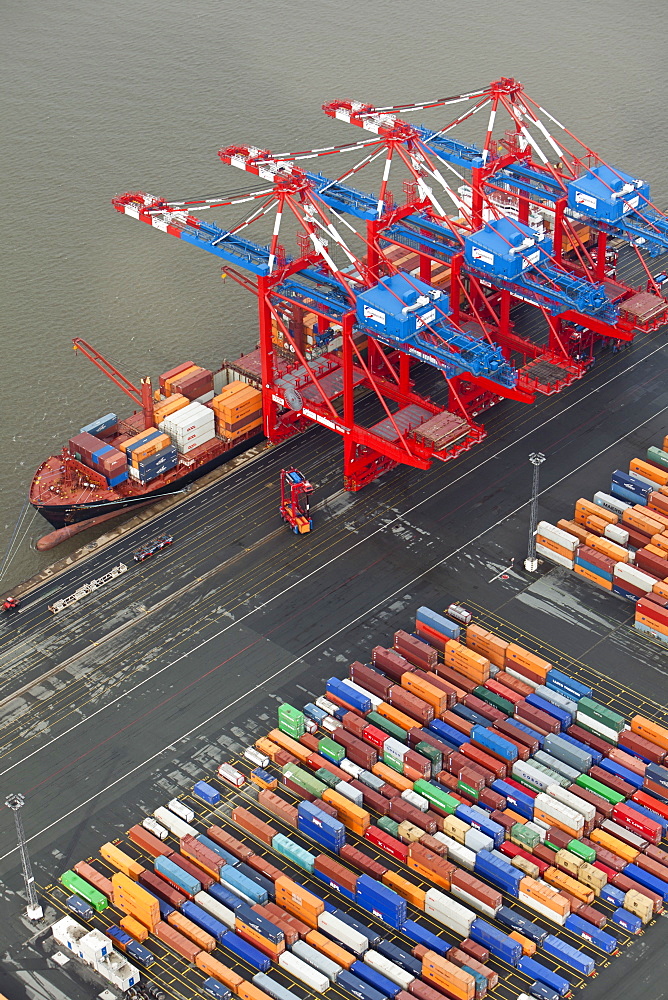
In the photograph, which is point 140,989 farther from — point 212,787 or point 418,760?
point 418,760

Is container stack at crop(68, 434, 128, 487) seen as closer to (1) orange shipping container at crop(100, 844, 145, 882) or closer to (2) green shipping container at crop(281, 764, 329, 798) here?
(2) green shipping container at crop(281, 764, 329, 798)

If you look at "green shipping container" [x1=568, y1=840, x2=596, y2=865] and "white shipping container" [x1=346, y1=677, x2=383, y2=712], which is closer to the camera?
"green shipping container" [x1=568, y1=840, x2=596, y2=865]

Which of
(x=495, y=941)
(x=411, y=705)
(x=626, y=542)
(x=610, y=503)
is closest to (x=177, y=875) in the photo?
(x=495, y=941)

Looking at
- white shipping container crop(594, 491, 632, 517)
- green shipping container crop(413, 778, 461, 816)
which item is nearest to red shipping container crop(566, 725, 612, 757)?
green shipping container crop(413, 778, 461, 816)

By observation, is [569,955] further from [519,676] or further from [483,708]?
[519,676]

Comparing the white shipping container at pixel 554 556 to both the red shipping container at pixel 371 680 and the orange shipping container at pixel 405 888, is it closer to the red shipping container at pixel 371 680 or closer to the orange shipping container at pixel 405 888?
the red shipping container at pixel 371 680

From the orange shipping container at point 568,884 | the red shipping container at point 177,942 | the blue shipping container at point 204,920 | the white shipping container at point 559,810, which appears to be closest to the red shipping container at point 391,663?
the white shipping container at point 559,810
